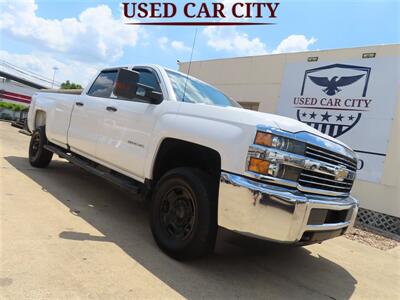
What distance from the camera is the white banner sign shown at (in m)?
7.26

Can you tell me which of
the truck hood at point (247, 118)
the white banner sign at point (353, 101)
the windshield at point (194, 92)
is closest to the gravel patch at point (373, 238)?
the white banner sign at point (353, 101)

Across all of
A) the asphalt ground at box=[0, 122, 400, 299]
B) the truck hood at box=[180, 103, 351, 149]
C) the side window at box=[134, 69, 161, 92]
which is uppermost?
the side window at box=[134, 69, 161, 92]

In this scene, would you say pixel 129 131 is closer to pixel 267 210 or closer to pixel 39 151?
pixel 267 210

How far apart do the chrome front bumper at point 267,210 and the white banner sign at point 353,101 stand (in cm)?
487

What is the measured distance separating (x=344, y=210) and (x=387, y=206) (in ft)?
13.9

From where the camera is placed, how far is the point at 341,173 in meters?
3.46

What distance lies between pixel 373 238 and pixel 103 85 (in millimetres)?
5092

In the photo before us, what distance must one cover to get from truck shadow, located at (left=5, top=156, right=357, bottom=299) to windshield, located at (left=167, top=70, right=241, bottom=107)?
1655mm

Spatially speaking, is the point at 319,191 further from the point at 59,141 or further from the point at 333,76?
the point at 333,76

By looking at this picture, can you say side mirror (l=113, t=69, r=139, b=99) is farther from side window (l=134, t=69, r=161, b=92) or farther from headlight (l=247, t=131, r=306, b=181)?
headlight (l=247, t=131, r=306, b=181)

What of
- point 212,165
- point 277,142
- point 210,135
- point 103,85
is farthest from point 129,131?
point 277,142

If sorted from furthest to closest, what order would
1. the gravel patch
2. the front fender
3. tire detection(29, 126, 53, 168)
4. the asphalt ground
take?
tire detection(29, 126, 53, 168) → the gravel patch → the front fender → the asphalt ground

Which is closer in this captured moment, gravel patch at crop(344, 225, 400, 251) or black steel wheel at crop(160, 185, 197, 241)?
black steel wheel at crop(160, 185, 197, 241)

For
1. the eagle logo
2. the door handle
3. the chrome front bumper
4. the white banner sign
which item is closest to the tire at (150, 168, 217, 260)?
the chrome front bumper
